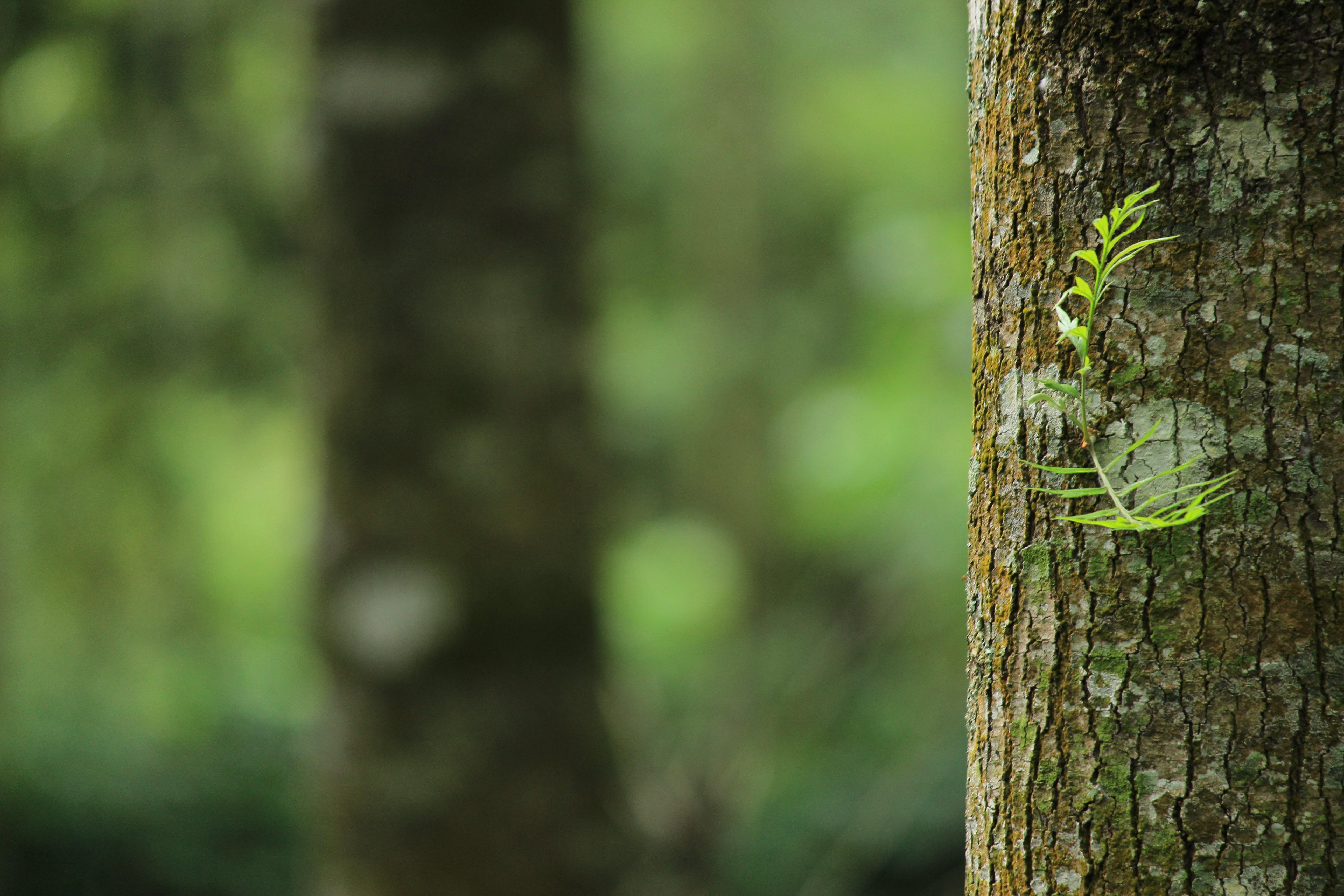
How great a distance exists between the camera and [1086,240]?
2.45ft

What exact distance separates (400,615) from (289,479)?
7541 millimetres

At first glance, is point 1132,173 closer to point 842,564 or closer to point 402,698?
point 402,698

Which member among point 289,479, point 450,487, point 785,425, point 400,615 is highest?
point 450,487

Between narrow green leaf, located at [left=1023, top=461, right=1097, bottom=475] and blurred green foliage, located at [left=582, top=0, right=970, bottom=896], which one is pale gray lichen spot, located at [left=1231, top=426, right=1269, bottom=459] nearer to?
narrow green leaf, located at [left=1023, top=461, right=1097, bottom=475]

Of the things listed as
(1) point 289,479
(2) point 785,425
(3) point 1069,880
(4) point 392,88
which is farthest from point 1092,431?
(1) point 289,479

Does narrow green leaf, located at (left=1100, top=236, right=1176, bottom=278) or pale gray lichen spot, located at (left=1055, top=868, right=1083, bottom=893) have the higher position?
narrow green leaf, located at (left=1100, top=236, right=1176, bottom=278)

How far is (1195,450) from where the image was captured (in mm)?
722

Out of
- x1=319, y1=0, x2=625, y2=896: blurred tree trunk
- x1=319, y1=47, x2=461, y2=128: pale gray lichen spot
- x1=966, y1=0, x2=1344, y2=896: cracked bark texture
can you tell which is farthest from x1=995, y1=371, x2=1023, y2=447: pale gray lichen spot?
x1=319, y1=47, x2=461, y2=128: pale gray lichen spot

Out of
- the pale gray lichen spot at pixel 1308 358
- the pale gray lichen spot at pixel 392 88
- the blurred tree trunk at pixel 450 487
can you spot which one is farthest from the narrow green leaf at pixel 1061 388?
the pale gray lichen spot at pixel 392 88

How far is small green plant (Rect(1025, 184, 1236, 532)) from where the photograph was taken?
2.33 feet

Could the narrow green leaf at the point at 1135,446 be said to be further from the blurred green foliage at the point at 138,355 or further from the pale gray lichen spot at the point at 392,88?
the blurred green foliage at the point at 138,355

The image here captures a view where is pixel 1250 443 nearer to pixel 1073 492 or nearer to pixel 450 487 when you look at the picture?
pixel 1073 492

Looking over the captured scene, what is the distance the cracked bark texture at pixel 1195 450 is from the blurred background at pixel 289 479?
186 centimetres

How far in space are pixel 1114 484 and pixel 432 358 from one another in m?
1.91
